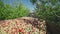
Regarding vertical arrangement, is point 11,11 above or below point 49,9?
below

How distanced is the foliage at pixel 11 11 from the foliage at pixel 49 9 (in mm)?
7246

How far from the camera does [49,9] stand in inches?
310

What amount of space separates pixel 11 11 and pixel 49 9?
832 cm

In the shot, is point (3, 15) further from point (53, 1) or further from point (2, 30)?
point (53, 1)

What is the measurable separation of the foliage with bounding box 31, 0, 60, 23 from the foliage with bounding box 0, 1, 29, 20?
7.25m

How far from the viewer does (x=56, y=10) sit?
7637mm

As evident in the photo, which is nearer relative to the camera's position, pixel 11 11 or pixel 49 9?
pixel 49 9

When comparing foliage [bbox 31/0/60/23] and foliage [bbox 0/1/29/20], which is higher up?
foliage [bbox 31/0/60/23]

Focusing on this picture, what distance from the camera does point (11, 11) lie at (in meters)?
15.8

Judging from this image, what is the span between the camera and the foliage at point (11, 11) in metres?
15.3

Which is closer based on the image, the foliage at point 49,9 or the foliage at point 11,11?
the foliage at point 49,9

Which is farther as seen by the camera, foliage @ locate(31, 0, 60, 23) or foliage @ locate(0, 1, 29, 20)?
foliage @ locate(0, 1, 29, 20)

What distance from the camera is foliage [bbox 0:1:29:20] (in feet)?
50.3

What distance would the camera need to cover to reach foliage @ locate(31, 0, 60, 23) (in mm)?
7628
